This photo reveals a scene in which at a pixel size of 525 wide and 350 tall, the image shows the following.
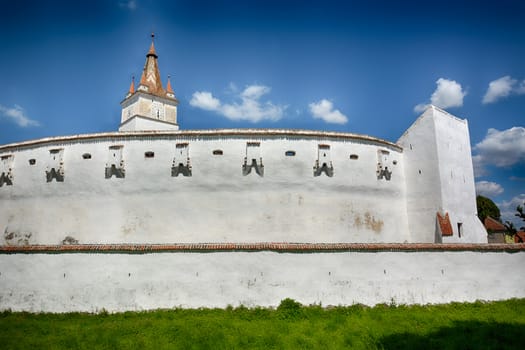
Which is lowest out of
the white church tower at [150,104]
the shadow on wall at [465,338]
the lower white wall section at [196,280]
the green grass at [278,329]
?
the shadow on wall at [465,338]

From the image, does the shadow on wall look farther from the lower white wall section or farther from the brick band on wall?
the brick band on wall

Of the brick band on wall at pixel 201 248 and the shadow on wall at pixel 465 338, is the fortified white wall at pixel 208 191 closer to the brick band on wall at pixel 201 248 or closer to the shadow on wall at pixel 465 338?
the brick band on wall at pixel 201 248

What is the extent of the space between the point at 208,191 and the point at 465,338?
1258cm

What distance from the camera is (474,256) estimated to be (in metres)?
12.9

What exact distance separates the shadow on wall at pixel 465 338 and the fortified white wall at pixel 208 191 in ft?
28.4

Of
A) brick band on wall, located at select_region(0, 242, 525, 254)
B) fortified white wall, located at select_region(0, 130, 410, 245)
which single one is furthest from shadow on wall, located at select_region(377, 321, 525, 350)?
fortified white wall, located at select_region(0, 130, 410, 245)

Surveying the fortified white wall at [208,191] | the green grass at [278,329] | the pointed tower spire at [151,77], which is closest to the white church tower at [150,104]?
the pointed tower spire at [151,77]

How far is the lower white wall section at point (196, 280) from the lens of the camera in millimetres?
11359

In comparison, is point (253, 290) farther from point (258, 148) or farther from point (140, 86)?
point (140, 86)

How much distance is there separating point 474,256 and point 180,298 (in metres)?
10.4

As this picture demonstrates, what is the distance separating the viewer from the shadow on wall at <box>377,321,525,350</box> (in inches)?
367

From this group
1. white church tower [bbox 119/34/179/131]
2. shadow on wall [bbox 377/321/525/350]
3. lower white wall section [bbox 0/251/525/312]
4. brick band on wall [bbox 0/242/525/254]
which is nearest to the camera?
shadow on wall [bbox 377/321/525/350]

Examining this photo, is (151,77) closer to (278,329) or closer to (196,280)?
(196,280)

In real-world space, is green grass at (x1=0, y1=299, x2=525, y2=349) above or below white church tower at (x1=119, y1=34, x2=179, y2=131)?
below
